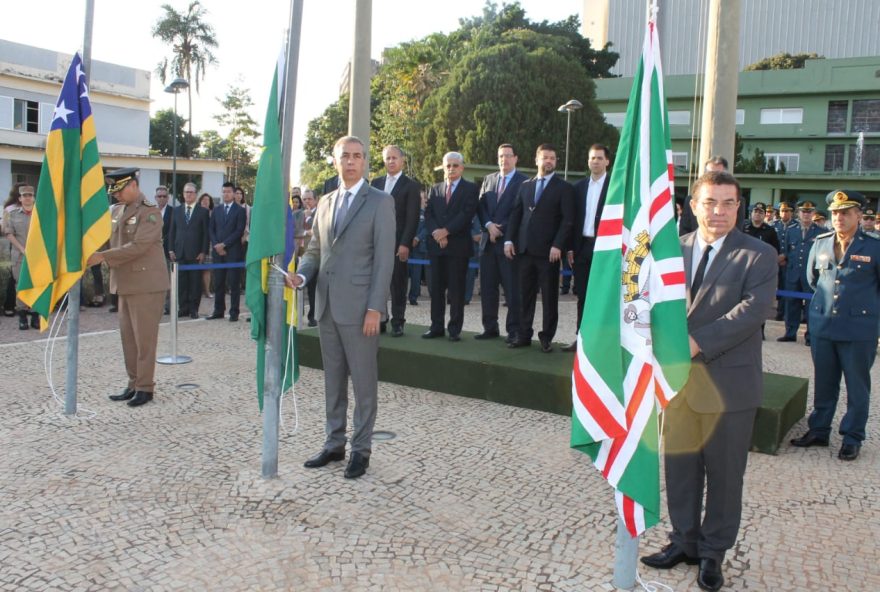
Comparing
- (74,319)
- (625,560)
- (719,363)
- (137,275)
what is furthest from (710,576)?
(74,319)

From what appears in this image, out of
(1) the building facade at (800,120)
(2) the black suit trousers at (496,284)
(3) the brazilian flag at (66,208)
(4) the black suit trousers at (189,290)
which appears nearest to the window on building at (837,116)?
(1) the building facade at (800,120)

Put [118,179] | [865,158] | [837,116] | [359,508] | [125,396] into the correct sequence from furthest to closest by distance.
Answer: [837,116]
[865,158]
[125,396]
[118,179]
[359,508]

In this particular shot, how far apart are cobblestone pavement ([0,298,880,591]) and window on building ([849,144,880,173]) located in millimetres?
44016

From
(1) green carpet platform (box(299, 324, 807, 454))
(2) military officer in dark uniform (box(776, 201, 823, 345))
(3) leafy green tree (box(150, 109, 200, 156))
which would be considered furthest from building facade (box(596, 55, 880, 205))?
(1) green carpet platform (box(299, 324, 807, 454))

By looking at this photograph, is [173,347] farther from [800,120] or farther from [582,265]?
[800,120]

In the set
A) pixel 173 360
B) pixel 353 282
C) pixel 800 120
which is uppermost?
pixel 800 120

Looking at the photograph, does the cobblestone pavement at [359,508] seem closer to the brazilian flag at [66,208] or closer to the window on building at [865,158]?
the brazilian flag at [66,208]

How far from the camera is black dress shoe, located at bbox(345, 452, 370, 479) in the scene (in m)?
4.64

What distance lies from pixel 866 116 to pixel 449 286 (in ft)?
149

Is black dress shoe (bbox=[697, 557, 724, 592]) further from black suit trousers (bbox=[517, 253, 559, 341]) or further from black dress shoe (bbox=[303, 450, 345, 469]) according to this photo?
black suit trousers (bbox=[517, 253, 559, 341])

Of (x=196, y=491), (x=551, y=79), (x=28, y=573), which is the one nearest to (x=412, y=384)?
(x=196, y=491)

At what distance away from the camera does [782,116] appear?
45469 mm

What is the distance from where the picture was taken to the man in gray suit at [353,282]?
4.62m

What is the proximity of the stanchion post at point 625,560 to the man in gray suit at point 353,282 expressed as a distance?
75.2 inches
